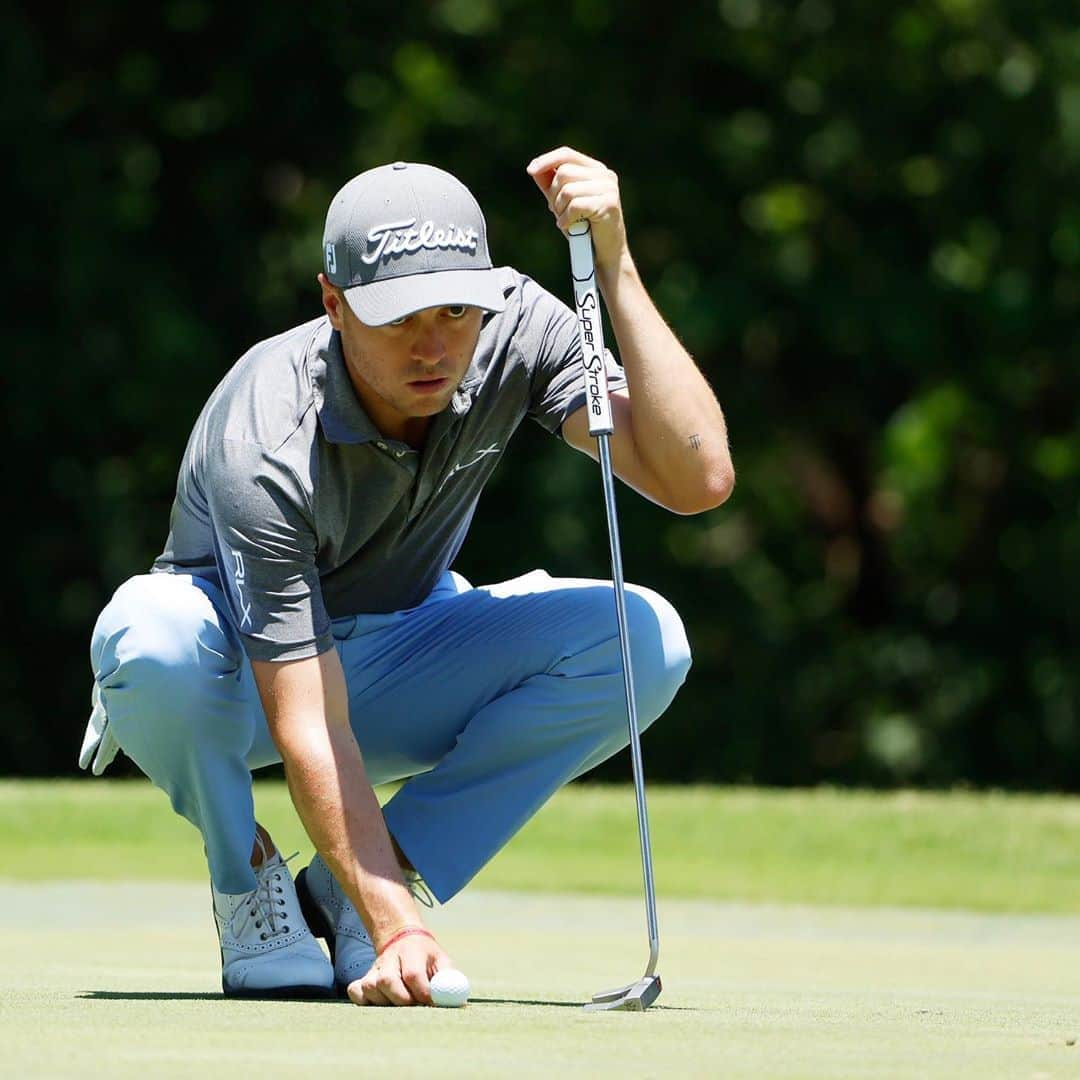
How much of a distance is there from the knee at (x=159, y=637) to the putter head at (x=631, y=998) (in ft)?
2.75

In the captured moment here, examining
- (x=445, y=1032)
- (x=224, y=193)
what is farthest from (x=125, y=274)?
(x=445, y=1032)

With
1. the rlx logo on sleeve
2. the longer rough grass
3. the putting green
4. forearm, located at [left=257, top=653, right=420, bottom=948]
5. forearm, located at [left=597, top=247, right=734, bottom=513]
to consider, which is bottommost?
the longer rough grass

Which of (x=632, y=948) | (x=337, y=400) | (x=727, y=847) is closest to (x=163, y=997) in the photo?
(x=337, y=400)

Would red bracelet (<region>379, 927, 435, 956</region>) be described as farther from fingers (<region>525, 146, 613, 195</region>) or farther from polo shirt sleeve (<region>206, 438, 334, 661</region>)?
fingers (<region>525, 146, 613, 195</region>)

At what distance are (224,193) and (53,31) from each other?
170 centimetres

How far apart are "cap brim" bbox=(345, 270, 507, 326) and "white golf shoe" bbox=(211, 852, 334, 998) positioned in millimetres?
957

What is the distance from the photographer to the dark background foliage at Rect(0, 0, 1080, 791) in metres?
14.9

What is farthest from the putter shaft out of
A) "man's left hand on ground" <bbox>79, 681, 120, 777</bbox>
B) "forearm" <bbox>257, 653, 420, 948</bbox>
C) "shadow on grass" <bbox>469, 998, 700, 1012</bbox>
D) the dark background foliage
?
the dark background foliage

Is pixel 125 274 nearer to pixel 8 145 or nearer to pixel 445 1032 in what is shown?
pixel 8 145

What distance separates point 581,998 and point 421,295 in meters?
1.10

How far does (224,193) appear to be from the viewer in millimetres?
15688

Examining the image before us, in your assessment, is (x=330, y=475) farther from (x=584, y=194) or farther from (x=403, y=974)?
(x=403, y=974)

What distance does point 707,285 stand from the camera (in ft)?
49.6

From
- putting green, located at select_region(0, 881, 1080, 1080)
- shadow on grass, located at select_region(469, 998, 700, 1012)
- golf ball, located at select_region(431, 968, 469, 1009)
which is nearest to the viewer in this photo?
putting green, located at select_region(0, 881, 1080, 1080)
